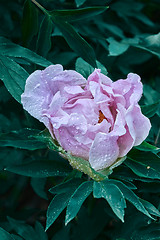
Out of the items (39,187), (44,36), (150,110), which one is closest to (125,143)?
(150,110)

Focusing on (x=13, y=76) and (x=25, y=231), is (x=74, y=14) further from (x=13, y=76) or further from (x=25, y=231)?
(x=25, y=231)

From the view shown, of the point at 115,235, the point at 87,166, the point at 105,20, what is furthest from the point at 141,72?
the point at 87,166

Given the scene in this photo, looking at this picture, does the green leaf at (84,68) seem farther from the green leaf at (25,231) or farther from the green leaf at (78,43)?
the green leaf at (25,231)

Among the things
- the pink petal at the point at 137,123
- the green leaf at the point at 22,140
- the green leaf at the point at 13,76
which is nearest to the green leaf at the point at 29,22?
the green leaf at the point at 13,76

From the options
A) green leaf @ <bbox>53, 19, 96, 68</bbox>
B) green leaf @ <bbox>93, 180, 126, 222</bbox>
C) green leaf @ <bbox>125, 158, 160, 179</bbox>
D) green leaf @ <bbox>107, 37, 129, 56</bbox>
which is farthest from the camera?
green leaf @ <bbox>107, 37, 129, 56</bbox>

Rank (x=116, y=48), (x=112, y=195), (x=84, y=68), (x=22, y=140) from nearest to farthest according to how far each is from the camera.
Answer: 1. (x=112, y=195)
2. (x=22, y=140)
3. (x=84, y=68)
4. (x=116, y=48)

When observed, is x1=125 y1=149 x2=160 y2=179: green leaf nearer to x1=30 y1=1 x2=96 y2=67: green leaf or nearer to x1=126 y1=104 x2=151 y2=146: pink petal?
x1=126 y1=104 x2=151 y2=146: pink petal

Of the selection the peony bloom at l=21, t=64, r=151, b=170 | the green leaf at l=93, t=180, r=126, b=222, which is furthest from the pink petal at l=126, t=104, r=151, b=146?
the green leaf at l=93, t=180, r=126, b=222
